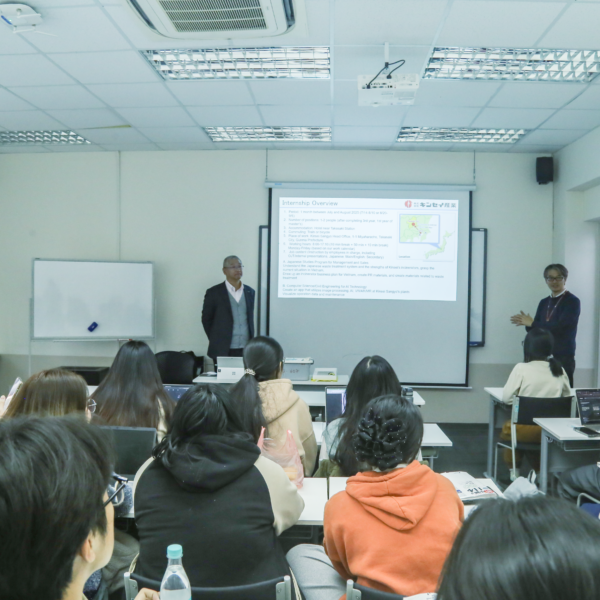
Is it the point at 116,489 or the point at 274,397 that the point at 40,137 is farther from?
the point at 116,489

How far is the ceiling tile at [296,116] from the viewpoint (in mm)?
4121

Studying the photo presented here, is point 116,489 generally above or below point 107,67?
below

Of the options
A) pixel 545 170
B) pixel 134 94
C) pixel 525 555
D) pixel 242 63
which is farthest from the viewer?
pixel 545 170

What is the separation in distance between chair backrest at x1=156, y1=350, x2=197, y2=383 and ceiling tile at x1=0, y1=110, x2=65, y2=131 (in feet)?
8.23

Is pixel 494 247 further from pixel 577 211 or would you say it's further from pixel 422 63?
pixel 422 63

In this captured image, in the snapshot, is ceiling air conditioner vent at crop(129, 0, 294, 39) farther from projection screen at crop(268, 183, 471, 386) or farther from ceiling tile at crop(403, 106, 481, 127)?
projection screen at crop(268, 183, 471, 386)

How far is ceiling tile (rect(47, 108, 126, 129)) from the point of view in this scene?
4.25 m

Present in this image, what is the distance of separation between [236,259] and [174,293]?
0.99m

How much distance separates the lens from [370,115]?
4.21 meters

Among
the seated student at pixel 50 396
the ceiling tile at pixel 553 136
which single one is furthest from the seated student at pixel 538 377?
the seated student at pixel 50 396

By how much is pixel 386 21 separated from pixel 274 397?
7.23ft

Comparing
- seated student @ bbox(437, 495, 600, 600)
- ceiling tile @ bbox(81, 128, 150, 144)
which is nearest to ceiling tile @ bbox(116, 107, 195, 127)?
ceiling tile @ bbox(81, 128, 150, 144)

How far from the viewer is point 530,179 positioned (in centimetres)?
530

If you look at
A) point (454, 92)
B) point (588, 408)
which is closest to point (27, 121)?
point (454, 92)
